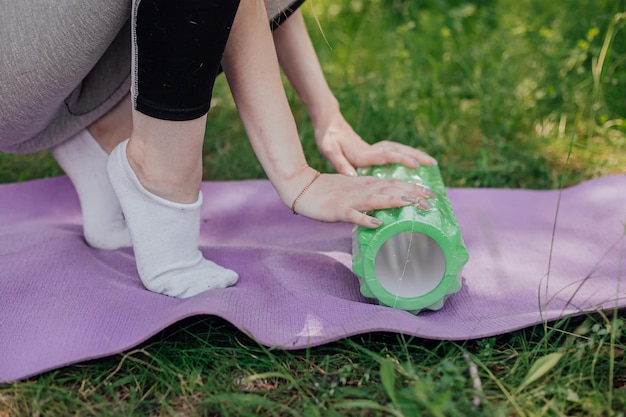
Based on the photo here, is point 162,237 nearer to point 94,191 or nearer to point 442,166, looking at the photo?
point 94,191

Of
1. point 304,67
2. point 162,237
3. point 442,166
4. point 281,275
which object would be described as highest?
point 304,67

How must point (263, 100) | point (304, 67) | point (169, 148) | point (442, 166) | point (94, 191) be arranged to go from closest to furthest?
point (169, 148)
point (263, 100)
point (94, 191)
point (304, 67)
point (442, 166)

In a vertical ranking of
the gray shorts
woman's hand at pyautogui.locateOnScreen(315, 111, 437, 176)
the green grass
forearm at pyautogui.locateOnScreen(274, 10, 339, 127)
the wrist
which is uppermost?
the gray shorts

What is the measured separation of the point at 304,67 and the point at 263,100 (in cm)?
A: 36

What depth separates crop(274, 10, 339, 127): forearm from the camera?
168 centimetres

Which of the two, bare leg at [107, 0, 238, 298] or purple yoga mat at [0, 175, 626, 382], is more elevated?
bare leg at [107, 0, 238, 298]

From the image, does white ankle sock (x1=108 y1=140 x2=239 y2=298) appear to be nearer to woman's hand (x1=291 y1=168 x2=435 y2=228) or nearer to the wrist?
woman's hand (x1=291 y1=168 x2=435 y2=228)

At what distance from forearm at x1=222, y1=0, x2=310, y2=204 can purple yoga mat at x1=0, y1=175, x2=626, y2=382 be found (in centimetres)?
19

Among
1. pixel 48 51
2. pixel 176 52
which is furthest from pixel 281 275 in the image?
pixel 48 51

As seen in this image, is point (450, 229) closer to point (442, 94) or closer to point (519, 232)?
point (519, 232)

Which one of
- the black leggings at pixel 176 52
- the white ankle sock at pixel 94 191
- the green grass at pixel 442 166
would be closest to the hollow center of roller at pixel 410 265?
the green grass at pixel 442 166

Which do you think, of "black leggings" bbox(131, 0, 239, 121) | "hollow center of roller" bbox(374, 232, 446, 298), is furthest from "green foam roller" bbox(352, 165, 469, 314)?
"black leggings" bbox(131, 0, 239, 121)

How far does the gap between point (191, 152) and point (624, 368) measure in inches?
31.9

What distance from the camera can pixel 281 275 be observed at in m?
1.39
